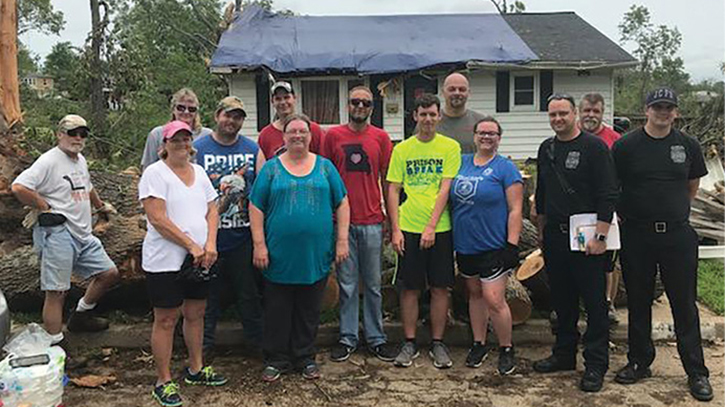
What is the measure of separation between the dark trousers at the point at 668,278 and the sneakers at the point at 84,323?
14.0 feet

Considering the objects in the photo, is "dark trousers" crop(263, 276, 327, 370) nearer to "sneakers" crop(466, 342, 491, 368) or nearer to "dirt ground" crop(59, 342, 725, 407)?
"dirt ground" crop(59, 342, 725, 407)

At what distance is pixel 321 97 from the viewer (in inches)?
632

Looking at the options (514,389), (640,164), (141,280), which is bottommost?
(514,389)

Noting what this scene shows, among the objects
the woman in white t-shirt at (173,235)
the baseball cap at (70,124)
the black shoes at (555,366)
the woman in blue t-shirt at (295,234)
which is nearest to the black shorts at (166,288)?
the woman in white t-shirt at (173,235)

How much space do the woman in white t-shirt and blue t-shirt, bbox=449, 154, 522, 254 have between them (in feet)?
5.91

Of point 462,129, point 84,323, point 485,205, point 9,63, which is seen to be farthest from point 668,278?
point 9,63

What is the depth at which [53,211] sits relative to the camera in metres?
4.37

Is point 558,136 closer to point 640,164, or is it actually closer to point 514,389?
point 640,164

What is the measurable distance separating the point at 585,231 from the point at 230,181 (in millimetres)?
2574

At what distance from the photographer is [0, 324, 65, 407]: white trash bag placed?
11.4 feet

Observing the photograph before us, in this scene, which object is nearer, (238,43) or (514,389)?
(514,389)

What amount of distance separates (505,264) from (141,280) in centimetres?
315

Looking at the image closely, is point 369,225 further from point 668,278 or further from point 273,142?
point 668,278

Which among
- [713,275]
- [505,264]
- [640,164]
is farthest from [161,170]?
[713,275]
